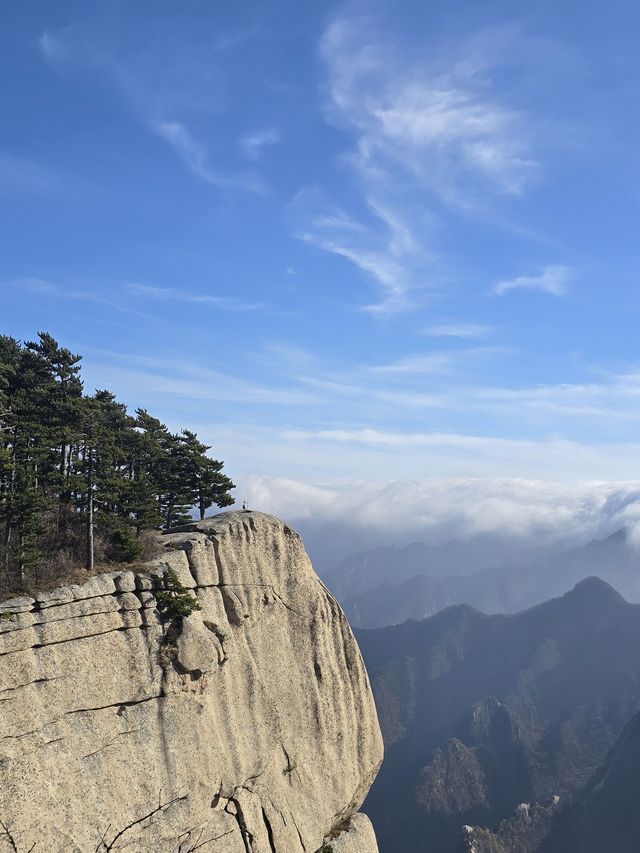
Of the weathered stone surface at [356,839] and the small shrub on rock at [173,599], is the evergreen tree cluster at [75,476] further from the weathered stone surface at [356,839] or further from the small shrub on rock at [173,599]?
the weathered stone surface at [356,839]

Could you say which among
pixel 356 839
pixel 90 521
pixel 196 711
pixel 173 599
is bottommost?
pixel 356 839

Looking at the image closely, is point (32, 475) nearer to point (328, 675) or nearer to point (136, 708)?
point (136, 708)

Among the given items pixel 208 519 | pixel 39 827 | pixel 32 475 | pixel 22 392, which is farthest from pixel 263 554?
pixel 22 392

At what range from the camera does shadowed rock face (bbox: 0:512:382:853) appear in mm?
34625

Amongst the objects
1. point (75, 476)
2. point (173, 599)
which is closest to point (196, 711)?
point (173, 599)

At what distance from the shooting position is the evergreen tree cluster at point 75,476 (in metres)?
44.5

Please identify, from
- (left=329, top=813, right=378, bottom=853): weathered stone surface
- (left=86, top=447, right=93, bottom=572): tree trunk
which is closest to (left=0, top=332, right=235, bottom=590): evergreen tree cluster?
(left=86, top=447, right=93, bottom=572): tree trunk

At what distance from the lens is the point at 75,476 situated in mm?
47594

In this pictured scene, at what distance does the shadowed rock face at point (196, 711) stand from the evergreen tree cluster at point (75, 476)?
4785 mm

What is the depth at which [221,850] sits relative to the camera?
1642 inches

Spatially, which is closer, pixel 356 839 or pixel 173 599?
pixel 173 599

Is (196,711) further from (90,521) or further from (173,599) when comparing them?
(90,521)

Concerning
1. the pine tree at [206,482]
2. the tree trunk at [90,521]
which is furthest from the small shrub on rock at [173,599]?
the pine tree at [206,482]

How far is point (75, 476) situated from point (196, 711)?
19.2m
